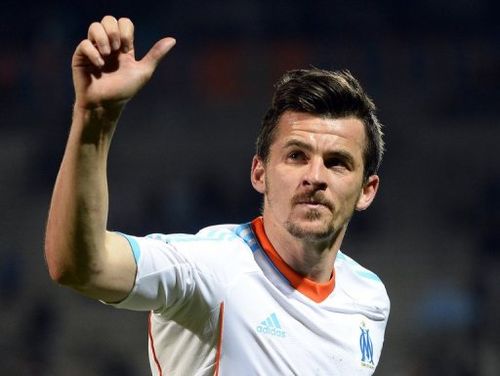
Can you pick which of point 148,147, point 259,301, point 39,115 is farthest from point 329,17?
point 259,301

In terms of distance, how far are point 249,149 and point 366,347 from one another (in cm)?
435

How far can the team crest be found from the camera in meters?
2.95

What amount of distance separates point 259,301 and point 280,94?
713 mm

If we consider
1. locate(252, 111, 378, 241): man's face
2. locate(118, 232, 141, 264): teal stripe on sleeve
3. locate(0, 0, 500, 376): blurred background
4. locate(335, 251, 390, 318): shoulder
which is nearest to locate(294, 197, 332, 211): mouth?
locate(252, 111, 378, 241): man's face

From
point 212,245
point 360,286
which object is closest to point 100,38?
point 212,245

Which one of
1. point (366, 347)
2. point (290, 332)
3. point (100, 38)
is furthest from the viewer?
point (366, 347)

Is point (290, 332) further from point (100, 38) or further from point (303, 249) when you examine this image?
point (100, 38)

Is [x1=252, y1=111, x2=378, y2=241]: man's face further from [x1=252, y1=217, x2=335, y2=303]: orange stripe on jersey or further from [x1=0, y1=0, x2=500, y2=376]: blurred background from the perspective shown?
[x1=0, y1=0, x2=500, y2=376]: blurred background

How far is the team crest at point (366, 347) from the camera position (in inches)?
116

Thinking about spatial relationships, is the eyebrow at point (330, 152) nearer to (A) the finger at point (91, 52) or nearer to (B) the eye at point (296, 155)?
(B) the eye at point (296, 155)

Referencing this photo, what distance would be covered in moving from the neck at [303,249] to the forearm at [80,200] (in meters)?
0.88

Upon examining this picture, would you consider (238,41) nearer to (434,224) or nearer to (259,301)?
(434,224)

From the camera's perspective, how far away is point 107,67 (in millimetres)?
2027

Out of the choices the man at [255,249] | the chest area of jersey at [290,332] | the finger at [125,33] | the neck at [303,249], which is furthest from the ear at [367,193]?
the finger at [125,33]
